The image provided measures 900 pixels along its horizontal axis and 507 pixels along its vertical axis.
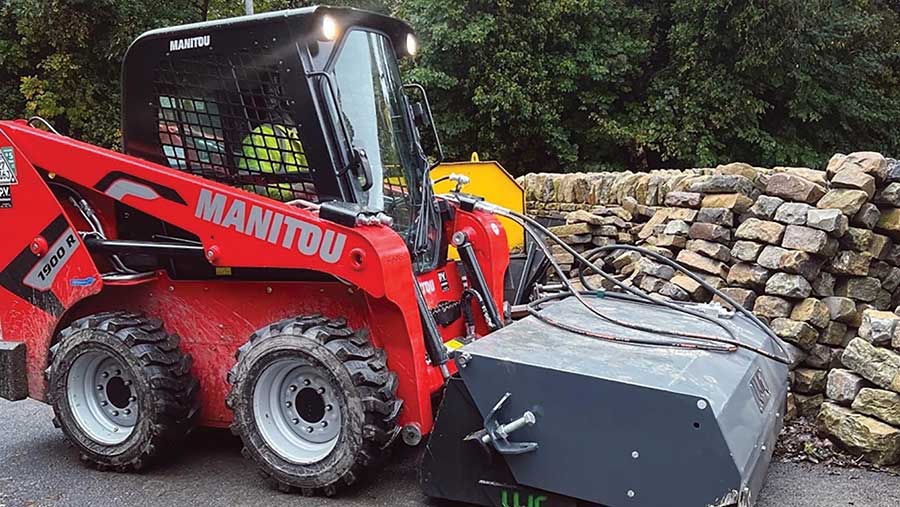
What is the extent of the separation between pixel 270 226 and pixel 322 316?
1.75 feet

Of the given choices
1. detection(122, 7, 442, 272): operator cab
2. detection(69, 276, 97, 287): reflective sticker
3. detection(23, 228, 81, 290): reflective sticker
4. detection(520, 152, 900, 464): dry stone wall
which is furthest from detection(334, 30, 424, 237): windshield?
detection(520, 152, 900, 464): dry stone wall

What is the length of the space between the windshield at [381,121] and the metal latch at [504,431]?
137 cm

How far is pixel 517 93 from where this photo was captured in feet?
56.1

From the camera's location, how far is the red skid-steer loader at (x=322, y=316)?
125 inches

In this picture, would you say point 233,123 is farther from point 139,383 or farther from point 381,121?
point 139,383

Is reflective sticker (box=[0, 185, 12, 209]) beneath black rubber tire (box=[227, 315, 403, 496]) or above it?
above

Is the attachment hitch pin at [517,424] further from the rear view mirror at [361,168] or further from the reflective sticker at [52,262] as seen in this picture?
the reflective sticker at [52,262]

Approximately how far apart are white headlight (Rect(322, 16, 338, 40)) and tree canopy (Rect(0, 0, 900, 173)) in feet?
43.7

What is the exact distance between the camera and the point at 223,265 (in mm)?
3934

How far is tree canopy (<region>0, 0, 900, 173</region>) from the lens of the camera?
16.1 metres

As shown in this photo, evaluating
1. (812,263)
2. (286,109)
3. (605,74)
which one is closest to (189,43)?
(286,109)

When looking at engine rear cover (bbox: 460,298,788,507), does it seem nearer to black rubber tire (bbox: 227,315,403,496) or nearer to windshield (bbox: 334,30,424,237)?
black rubber tire (bbox: 227,315,403,496)

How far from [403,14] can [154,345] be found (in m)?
15.2

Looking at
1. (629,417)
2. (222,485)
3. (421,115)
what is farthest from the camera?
(421,115)
